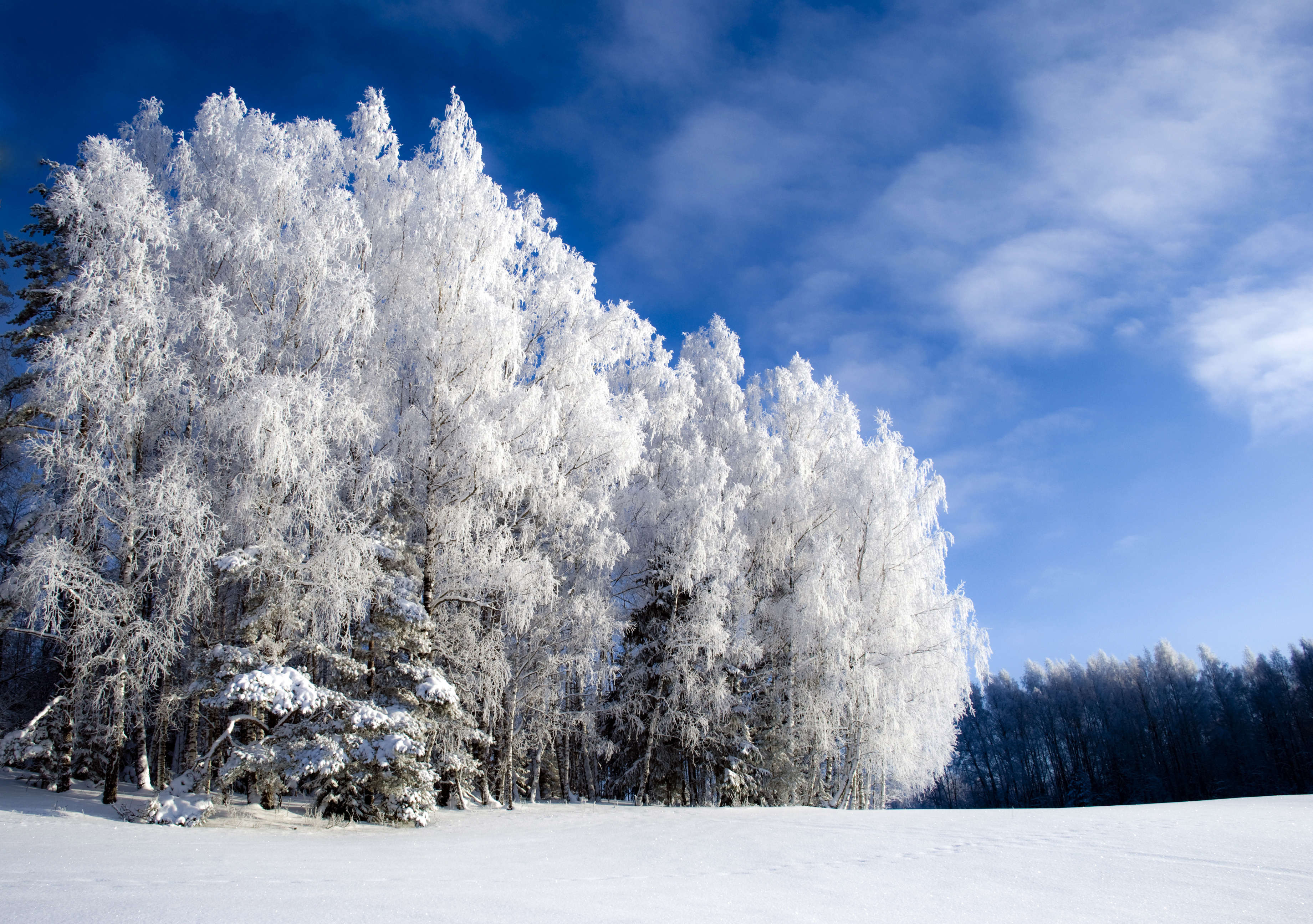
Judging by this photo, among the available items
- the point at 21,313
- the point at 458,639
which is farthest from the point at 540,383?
the point at 21,313

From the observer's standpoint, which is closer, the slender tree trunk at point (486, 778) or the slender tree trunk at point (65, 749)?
the slender tree trunk at point (65, 749)

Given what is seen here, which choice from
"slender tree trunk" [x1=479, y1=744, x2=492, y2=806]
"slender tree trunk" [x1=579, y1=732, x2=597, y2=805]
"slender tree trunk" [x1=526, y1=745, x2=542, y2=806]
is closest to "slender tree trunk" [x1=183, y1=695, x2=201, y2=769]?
Result: "slender tree trunk" [x1=479, y1=744, x2=492, y2=806]

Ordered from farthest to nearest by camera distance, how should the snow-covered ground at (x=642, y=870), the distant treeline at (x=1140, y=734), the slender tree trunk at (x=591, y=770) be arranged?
the distant treeline at (x=1140, y=734) < the slender tree trunk at (x=591, y=770) < the snow-covered ground at (x=642, y=870)

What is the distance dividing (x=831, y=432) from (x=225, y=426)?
16.5 metres

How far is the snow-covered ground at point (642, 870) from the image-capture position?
429cm

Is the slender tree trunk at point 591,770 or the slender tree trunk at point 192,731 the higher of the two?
the slender tree trunk at point 192,731

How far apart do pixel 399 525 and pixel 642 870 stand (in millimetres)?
8138

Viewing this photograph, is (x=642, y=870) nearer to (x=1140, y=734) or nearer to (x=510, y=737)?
(x=510, y=737)

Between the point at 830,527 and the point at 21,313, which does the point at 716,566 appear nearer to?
the point at 830,527

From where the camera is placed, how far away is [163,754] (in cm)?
1473

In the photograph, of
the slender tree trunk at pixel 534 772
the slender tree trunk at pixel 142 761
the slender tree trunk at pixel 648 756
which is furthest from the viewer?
the slender tree trunk at pixel 648 756

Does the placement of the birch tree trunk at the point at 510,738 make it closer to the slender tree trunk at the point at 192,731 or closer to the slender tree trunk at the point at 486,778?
the slender tree trunk at the point at 486,778

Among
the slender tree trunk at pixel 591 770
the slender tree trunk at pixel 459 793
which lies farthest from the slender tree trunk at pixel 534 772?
the slender tree trunk at pixel 459 793

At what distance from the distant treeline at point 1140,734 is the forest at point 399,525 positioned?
2505cm
